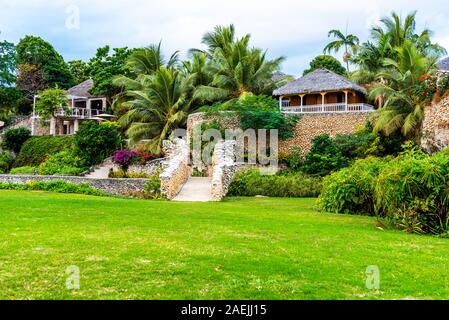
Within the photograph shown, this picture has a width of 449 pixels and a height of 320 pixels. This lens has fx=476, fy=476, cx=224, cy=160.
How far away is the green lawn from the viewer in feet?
18.4

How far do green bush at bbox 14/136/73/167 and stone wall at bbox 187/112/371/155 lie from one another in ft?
45.7

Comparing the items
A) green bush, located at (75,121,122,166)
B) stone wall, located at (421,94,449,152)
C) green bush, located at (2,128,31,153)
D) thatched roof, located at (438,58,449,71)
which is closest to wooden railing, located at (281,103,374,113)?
thatched roof, located at (438,58,449,71)

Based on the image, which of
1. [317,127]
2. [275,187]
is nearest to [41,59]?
[317,127]

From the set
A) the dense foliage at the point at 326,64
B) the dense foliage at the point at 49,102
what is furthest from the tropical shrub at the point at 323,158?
the dense foliage at the point at 49,102

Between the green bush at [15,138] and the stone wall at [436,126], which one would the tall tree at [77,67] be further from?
the stone wall at [436,126]

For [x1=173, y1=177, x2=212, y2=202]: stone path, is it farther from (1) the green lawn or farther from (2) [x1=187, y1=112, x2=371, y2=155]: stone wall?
→ (1) the green lawn

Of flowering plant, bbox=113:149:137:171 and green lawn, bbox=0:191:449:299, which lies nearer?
green lawn, bbox=0:191:449:299

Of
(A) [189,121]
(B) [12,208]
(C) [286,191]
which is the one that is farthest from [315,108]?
(B) [12,208]

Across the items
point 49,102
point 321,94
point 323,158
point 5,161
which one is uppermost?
point 49,102

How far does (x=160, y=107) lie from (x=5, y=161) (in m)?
15.7

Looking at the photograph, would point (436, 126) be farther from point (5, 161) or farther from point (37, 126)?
point (37, 126)

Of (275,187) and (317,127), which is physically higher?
(317,127)

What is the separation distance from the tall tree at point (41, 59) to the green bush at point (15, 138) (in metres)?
11.5

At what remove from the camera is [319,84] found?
35781mm
